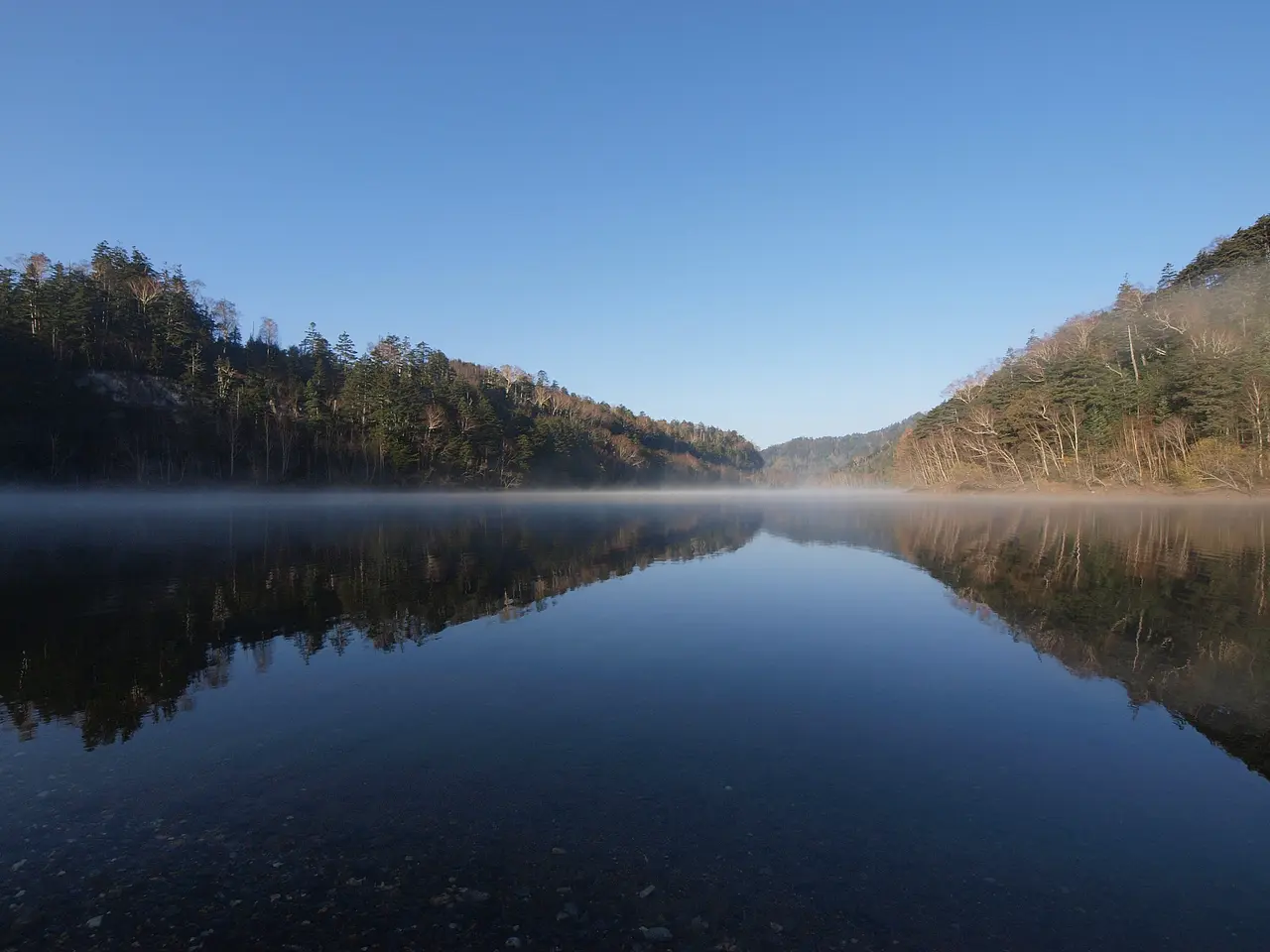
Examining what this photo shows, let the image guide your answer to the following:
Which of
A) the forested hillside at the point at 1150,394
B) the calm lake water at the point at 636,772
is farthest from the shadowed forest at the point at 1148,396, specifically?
the calm lake water at the point at 636,772

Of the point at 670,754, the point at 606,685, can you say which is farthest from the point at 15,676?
the point at 670,754

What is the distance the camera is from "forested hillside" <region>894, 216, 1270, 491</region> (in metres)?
51.9

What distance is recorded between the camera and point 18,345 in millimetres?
67812

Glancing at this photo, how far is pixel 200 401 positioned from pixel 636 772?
9187 centimetres

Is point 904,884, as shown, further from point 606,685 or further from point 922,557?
point 922,557

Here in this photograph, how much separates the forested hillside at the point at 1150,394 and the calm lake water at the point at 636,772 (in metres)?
51.2

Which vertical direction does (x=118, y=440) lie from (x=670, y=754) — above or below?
above

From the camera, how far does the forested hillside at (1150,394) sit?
170ft

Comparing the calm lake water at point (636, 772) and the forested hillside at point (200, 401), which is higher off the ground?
the forested hillside at point (200, 401)

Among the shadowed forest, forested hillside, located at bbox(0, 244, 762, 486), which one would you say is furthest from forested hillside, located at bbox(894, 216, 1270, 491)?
forested hillside, located at bbox(0, 244, 762, 486)

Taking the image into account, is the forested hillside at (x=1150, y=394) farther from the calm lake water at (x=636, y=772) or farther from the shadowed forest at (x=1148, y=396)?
the calm lake water at (x=636, y=772)

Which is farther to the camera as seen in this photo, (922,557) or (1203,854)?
(922,557)

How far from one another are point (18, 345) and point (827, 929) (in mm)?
93159

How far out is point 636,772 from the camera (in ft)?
20.4
